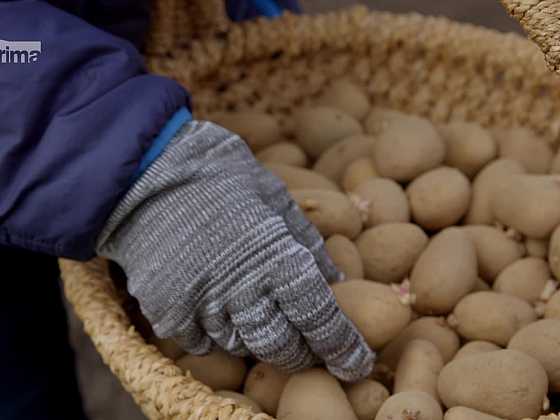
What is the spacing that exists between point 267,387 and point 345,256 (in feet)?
0.50

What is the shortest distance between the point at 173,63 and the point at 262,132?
13cm

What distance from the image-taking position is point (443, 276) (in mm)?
713

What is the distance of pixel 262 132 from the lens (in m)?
0.96

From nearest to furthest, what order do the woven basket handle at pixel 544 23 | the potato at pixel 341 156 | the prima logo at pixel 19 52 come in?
1. the woven basket handle at pixel 544 23
2. the prima logo at pixel 19 52
3. the potato at pixel 341 156

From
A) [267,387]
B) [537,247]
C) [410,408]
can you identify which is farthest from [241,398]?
[537,247]

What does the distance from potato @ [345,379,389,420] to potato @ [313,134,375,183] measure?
1.08 ft

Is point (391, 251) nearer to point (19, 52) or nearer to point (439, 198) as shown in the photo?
point (439, 198)

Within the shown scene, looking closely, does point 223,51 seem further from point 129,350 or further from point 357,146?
point 129,350

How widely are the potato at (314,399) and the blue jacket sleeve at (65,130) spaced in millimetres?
190

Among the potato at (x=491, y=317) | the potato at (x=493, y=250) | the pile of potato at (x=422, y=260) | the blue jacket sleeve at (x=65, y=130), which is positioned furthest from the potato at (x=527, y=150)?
the blue jacket sleeve at (x=65, y=130)

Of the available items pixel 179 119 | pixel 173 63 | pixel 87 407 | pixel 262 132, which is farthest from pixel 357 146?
pixel 87 407

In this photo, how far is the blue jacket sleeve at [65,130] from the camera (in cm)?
57

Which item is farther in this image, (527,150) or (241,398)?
(527,150)

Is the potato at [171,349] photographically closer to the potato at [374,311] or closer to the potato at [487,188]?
the potato at [374,311]
